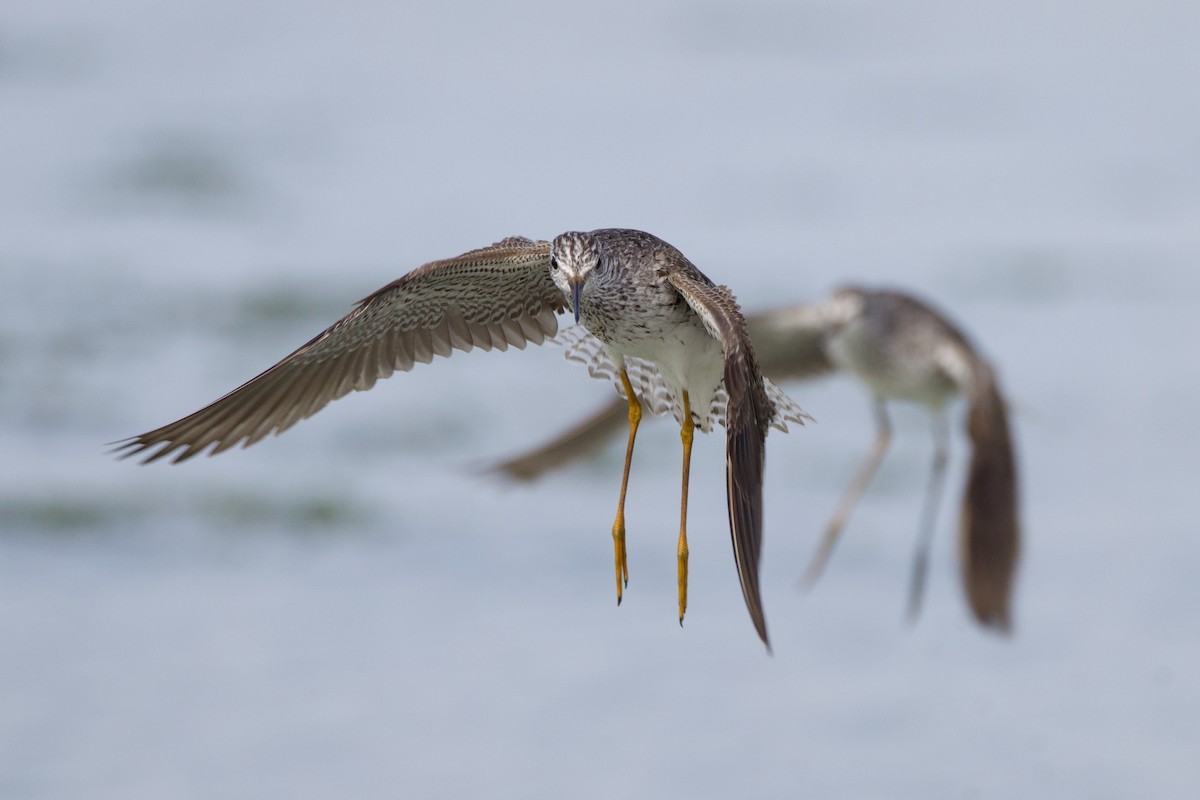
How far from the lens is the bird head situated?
6.59 metres

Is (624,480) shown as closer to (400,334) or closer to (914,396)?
(400,334)

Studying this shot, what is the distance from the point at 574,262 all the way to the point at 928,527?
5.08 meters

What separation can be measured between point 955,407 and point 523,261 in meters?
5.17

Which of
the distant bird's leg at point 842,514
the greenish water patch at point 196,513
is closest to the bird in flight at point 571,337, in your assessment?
the distant bird's leg at point 842,514

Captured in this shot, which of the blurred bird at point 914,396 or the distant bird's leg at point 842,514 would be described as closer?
the blurred bird at point 914,396

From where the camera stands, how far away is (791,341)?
10727mm

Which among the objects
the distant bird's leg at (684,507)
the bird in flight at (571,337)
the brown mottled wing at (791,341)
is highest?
the brown mottled wing at (791,341)

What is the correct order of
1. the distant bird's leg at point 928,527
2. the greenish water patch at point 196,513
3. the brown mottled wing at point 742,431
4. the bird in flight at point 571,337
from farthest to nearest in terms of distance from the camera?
the greenish water patch at point 196,513 → the distant bird's leg at point 928,527 → the bird in flight at point 571,337 → the brown mottled wing at point 742,431

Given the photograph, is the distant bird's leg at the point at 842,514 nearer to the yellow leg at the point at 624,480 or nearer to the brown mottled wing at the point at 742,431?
the yellow leg at the point at 624,480

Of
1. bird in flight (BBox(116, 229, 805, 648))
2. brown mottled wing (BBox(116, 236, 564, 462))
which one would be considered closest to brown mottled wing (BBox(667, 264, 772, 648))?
bird in flight (BBox(116, 229, 805, 648))

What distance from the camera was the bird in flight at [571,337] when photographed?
6.37 meters

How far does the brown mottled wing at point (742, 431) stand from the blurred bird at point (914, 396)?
3243mm

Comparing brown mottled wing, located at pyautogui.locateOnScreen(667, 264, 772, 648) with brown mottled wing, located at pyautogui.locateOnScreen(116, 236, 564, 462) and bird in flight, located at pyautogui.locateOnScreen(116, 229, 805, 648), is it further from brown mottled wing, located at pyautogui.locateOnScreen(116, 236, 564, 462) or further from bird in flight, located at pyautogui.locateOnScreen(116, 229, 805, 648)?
brown mottled wing, located at pyautogui.locateOnScreen(116, 236, 564, 462)

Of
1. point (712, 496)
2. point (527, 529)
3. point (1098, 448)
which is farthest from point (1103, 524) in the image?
point (527, 529)
